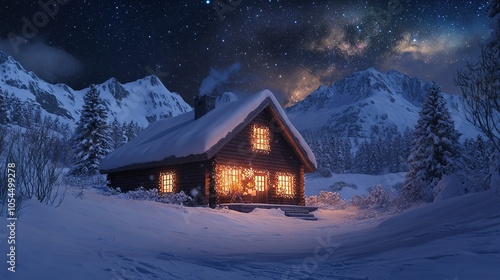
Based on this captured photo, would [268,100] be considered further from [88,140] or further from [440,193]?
[88,140]

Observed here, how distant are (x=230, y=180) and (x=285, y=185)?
4078 millimetres

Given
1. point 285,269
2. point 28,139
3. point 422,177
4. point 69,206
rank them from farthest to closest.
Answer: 1. point 422,177
2. point 69,206
3. point 28,139
4. point 285,269

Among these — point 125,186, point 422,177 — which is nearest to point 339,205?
point 422,177

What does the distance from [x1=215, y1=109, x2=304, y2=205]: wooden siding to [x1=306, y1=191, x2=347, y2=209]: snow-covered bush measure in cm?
492

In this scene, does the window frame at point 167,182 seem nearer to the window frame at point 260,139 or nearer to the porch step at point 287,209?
the porch step at point 287,209

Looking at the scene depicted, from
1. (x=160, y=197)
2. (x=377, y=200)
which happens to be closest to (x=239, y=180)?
(x=160, y=197)

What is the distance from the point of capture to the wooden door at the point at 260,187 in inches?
870

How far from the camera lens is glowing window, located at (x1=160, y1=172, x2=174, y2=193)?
2164 cm

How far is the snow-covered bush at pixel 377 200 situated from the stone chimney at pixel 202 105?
1164 cm

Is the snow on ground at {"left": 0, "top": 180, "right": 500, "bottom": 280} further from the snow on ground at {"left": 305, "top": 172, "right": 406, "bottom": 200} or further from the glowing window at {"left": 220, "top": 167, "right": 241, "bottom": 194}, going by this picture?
the snow on ground at {"left": 305, "top": 172, "right": 406, "bottom": 200}

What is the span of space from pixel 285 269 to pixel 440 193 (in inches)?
543

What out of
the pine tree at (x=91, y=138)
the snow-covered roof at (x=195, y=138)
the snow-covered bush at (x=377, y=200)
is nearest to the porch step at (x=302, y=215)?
the snow-covered roof at (x=195, y=138)

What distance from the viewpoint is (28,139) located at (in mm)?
9625

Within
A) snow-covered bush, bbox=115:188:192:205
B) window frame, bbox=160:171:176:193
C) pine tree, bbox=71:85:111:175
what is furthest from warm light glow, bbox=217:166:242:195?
pine tree, bbox=71:85:111:175
